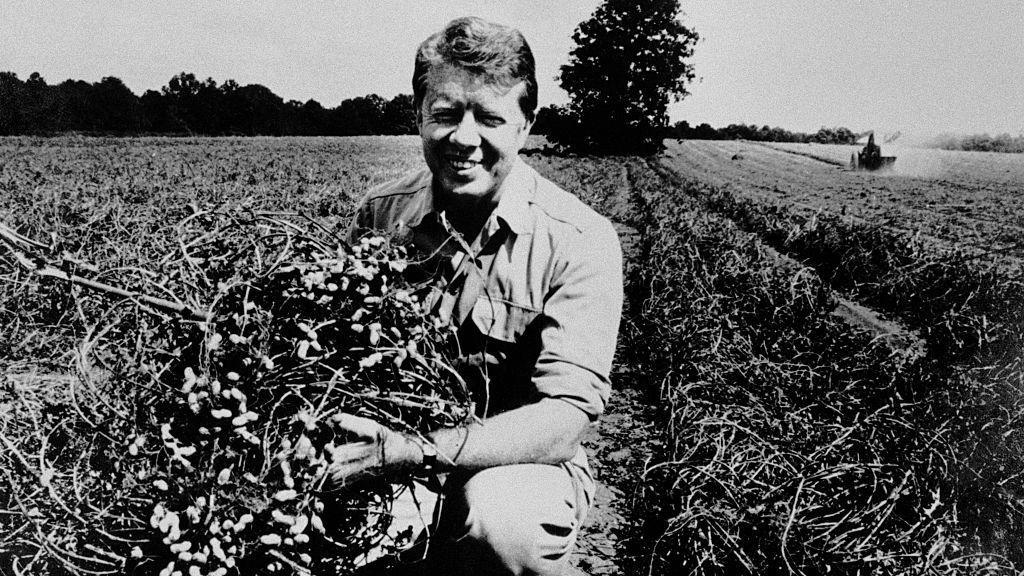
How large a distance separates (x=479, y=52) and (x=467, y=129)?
0.25 metres

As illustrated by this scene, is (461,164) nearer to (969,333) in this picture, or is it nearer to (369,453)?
(369,453)

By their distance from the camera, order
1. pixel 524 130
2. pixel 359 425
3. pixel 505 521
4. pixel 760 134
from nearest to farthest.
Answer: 1. pixel 359 425
2. pixel 505 521
3. pixel 524 130
4. pixel 760 134

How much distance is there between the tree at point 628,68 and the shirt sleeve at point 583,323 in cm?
3947

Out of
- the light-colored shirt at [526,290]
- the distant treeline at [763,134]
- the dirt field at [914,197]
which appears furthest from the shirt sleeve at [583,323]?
the distant treeline at [763,134]

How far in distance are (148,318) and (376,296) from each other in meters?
0.66

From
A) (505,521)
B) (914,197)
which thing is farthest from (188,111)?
(505,521)

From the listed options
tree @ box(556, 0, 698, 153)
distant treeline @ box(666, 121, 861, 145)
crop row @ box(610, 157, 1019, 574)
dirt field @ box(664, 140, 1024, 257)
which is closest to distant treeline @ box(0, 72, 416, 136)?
tree @ box(556, 0, 698, 153)

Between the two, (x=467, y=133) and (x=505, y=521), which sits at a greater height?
(x=467, y=133)

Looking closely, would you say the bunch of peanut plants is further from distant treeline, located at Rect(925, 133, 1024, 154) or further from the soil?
distant treeline, located at Rect(925, 133, 1024, 154)

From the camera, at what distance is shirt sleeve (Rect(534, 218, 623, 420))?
A: 79.7 inches

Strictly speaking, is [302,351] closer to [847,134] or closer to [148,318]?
[148,318]

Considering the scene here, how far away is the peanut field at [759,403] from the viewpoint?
2.11 meters

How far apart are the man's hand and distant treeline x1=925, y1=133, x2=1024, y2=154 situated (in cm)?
5422

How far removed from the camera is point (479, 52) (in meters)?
2.10
